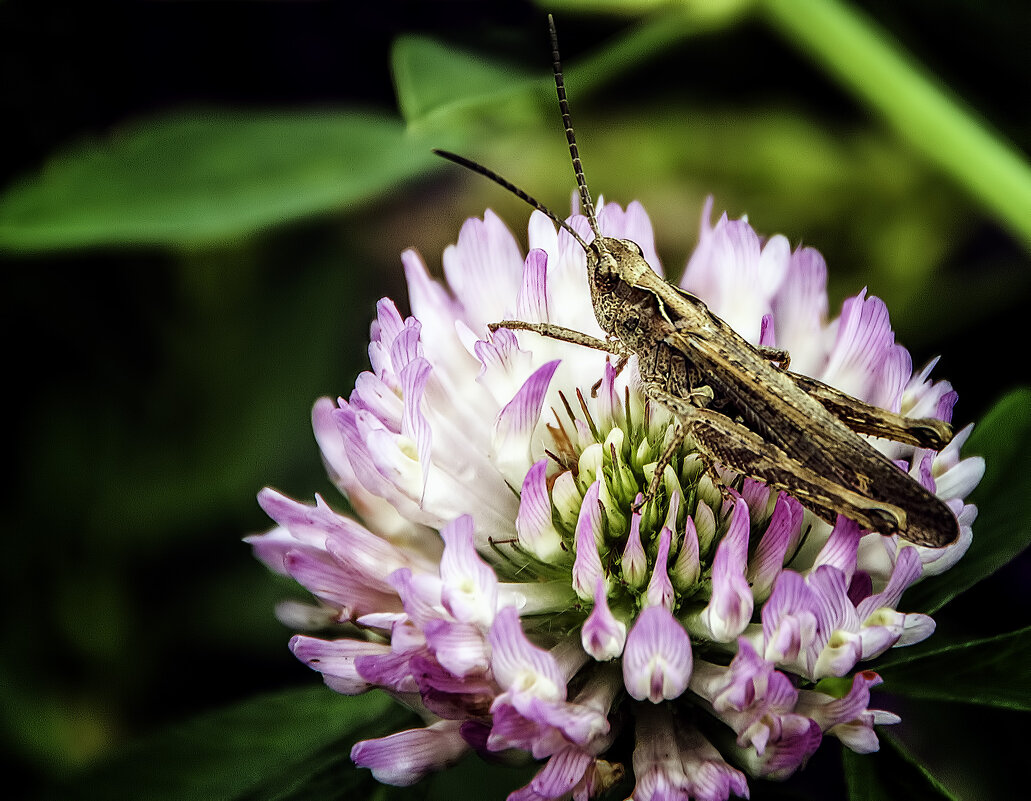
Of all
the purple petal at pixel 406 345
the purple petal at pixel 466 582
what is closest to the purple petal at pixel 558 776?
the purple petal at pixel 466 582

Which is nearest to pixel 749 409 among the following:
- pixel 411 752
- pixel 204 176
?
pixel 411 752

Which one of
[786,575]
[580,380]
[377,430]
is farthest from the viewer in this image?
[580,380]

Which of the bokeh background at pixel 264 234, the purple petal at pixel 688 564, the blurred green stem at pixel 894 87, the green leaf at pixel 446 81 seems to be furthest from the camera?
the bokeh background at pixel 264 234

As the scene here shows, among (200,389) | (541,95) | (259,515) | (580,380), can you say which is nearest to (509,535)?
(580,380)

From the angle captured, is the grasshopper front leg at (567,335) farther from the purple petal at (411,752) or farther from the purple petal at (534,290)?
the purple petal at (411,752)

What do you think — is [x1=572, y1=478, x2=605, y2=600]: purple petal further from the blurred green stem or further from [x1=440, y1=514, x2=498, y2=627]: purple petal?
the blurred green stem

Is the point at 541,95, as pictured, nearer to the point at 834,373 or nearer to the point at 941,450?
the point at 834,373

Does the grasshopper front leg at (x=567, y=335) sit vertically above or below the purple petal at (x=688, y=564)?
above
